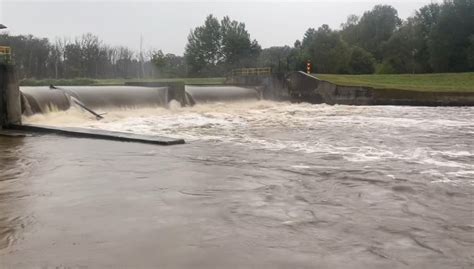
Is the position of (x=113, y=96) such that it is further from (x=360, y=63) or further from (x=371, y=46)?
(x=371, y=46)

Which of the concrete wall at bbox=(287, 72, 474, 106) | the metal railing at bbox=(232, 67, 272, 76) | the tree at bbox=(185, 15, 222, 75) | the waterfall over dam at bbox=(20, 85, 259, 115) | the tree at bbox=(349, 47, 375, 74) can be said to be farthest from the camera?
the tree at bbox=(185, 15, 222, 75)

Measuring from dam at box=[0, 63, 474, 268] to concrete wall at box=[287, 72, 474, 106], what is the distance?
11788 millimetres

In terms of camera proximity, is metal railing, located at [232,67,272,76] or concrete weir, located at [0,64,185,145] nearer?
concrete weir, located at [0,64,185,145]

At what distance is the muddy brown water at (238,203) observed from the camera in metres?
4.24

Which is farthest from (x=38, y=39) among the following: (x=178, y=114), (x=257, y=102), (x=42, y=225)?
(x=42, y=225)

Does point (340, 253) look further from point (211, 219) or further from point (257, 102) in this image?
point (257, 102)

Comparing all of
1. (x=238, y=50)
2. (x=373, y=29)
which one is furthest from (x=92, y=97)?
(x=373, y=29)

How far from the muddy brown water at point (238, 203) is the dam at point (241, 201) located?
0.07ft

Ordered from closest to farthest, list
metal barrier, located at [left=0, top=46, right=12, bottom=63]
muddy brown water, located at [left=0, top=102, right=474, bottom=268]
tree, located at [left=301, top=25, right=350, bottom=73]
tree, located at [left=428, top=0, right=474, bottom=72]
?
muddy brown water, located at [left=0, top=102, right=474, bottom=268], metal barrier, located at [left=0, top=46, right=12, bottom=63], tree, located at [left=428, top=0, right=474, bottom=72], tree, located at [left=301, top=25, right=350, bottom=73]

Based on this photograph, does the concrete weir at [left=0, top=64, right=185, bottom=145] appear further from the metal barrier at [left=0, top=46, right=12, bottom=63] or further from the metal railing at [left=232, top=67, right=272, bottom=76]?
the metal railing at [left=232, top=67, right=272, bottom=76]

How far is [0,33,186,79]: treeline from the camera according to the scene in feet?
169

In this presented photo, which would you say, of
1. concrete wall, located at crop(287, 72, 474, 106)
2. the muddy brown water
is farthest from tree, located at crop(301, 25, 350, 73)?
the muddy brown water

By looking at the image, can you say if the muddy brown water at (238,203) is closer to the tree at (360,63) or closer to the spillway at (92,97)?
the spillway at (92,97)

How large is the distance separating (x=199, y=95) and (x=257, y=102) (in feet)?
15.4
